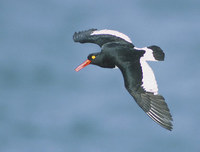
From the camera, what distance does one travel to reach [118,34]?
55.8ft

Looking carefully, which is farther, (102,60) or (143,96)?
(102,60)

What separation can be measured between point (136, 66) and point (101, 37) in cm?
222

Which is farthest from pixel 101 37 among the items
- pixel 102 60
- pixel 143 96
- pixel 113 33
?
pixel 143 96

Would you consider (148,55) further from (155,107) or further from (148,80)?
(155,107)

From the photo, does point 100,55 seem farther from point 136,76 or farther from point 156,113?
point 156,113

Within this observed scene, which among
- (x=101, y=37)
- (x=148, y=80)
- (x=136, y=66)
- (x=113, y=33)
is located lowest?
(x=148, y=80)

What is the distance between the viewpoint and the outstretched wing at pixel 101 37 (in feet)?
54.7

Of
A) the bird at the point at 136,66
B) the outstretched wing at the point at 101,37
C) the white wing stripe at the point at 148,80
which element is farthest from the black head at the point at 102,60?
the white wing stripe at the point at 148,80

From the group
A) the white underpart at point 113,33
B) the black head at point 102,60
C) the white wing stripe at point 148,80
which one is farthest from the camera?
the white underpart at point 113,33

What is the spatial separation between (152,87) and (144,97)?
11.0 inches

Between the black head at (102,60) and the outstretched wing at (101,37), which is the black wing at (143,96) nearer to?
the black head at (102,60)

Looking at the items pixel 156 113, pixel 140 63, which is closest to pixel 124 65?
pixel 140 63

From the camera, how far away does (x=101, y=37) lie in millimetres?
16922

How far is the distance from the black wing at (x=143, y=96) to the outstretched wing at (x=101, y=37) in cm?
146
